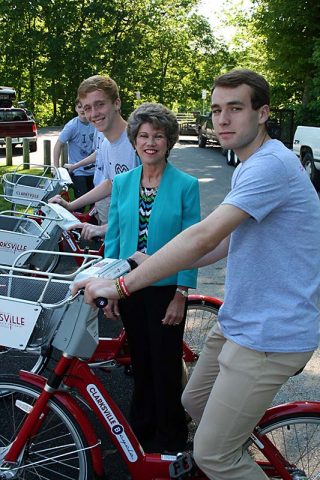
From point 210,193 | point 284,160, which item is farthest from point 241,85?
point 210,193

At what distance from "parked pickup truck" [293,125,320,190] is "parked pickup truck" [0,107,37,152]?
8528 mm

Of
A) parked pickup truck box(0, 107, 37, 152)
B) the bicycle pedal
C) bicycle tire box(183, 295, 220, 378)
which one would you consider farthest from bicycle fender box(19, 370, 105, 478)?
parked pickup truck box(0, 107, 37, 152)

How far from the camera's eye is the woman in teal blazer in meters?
3.07

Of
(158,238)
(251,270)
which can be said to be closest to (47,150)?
(158,238)

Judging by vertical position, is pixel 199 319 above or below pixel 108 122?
below

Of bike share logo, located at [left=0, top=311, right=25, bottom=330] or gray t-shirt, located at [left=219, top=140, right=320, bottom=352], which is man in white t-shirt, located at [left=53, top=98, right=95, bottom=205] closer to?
bike share logo, located at [left=0, top=311, right=25, bottom=330]

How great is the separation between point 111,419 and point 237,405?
0.65 m

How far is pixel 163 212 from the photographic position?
9.96ft

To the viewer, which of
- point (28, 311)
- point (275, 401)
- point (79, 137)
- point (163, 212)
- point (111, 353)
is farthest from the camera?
point (79, 137)

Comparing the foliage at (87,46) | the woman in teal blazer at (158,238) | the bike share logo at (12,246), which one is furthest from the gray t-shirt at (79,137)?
the foliage at (87,46)

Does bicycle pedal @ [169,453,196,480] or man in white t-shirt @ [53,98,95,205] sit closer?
bicycle pedal @ [169,453,196,480]

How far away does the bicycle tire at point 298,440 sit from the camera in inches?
99.2

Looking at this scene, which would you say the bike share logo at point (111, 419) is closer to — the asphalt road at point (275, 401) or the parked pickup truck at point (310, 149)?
the asphalt road at point (275, 401)

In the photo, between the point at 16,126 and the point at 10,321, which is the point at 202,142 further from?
the point at 10,321
